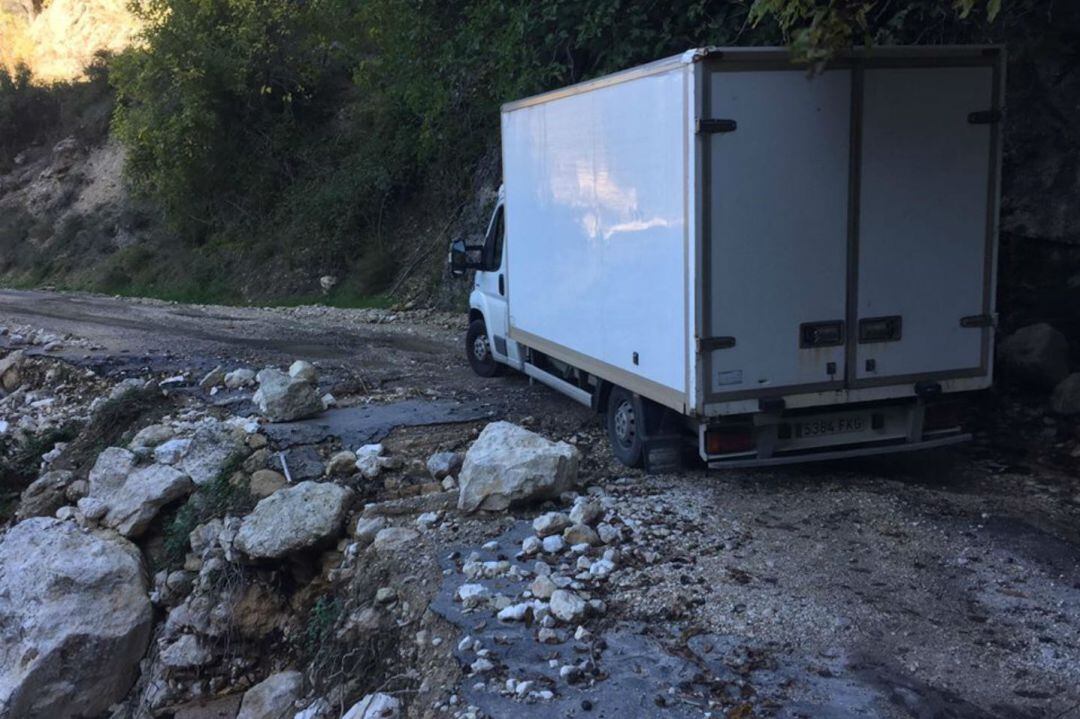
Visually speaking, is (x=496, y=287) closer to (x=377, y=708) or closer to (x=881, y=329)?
(x=881, y=329)

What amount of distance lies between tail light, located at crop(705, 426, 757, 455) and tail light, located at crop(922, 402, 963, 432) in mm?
1344

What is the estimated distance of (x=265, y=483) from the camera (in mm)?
8008

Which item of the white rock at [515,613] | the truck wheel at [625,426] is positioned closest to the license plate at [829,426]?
the truck wheel at [625,426]

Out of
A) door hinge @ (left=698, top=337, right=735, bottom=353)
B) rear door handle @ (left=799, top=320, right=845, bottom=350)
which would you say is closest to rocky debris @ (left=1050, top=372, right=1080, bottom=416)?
rear door handle @ (left=799, top=320, right=845, bottom=350)

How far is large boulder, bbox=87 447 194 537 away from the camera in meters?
8.32

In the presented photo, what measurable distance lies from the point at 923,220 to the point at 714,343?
1.66m

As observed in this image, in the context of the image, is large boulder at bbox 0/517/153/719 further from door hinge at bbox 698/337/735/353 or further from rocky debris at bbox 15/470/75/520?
door hinge at bbox 698/337/735/353

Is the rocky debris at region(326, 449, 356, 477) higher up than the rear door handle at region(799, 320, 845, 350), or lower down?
lower down

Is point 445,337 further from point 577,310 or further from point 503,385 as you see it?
point 577,310

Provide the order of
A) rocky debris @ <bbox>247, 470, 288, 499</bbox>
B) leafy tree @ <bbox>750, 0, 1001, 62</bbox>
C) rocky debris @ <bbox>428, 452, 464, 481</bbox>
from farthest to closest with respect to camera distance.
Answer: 1. rocky debris @ <bbox>247, 470, 288, 499</bbox>
2. rocky debris @ <bbox>428, 452, 464, 481</bbox>
3. leafy tree @ <bbox>750, 0, 1001, 62</bbox>

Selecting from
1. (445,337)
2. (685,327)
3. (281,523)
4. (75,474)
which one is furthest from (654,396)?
(445,337)

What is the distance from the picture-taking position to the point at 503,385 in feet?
35.7

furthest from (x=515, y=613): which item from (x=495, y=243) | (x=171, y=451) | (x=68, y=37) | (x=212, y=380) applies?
(x=68, y=37)

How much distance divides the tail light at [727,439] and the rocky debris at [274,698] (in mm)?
2888
